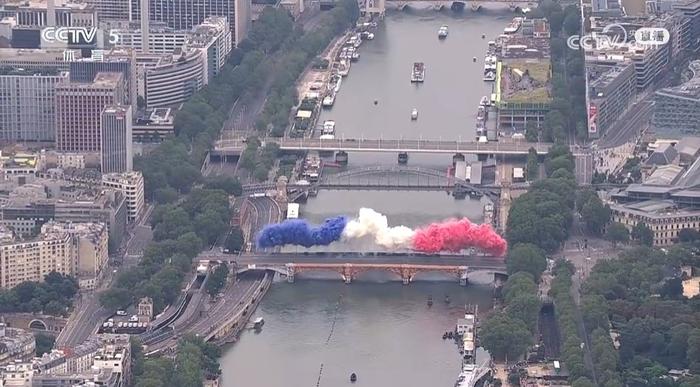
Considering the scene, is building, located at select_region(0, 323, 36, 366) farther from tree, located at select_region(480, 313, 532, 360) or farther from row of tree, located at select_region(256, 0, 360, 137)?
row of tree, located at select_region(256, 0, 360, 137)

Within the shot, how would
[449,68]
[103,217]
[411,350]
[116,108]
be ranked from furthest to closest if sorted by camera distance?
[449,68] → [116,108] → [103,217] → [411,350]

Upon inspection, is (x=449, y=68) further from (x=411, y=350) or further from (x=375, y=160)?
(x=411, y=350)

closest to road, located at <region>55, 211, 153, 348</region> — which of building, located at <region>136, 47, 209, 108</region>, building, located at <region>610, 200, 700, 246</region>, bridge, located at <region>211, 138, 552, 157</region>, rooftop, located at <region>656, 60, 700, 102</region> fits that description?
bridge, located at <region>211, 138, 552, 157</region>

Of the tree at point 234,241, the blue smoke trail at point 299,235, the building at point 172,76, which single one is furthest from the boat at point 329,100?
the blue smoke trail at point 299,235

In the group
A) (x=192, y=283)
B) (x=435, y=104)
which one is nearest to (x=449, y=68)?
(x=435, y=104)

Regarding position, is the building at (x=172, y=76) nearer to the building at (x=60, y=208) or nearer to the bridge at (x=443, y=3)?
the building at (x=60, y=208)

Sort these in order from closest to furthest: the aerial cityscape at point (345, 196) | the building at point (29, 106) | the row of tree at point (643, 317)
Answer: the row of tree at point (643, 317), the aerial cityscape at point (345, 196), the building at point (29, 106)
